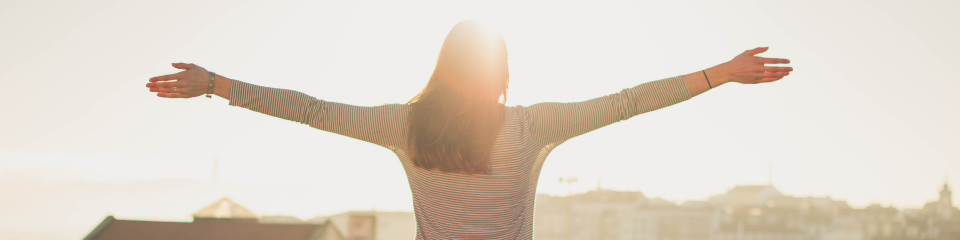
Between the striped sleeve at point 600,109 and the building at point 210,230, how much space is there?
10.0 m

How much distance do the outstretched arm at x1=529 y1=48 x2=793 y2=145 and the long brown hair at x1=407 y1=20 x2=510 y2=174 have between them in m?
0.14

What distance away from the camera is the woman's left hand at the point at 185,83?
1901 millimetres

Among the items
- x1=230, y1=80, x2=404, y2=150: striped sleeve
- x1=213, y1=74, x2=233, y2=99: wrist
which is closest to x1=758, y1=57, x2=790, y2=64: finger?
x1=230, y1=80, x2=404, y2=150: striped sleeve

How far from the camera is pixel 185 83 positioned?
6.25 feet

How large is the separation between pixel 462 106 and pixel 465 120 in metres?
0.04

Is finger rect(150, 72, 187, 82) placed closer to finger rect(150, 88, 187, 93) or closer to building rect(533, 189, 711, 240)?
finger rect(150, 88, 187, 93)

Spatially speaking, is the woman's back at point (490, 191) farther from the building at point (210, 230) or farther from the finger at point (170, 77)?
the building at point (210, 230)

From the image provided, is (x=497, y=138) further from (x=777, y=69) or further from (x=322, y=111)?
(x=777, y=69)

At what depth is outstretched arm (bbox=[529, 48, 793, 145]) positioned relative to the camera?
6.36 ft

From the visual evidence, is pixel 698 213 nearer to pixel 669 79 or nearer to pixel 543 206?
pixel 543 206

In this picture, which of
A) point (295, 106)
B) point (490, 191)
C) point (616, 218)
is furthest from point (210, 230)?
point (616, 218)

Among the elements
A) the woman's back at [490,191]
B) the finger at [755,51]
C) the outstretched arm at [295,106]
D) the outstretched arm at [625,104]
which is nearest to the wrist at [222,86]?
the outstretched arm at [295,106]

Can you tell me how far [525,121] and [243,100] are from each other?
2.40 ft

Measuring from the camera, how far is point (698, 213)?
54.9 metres
